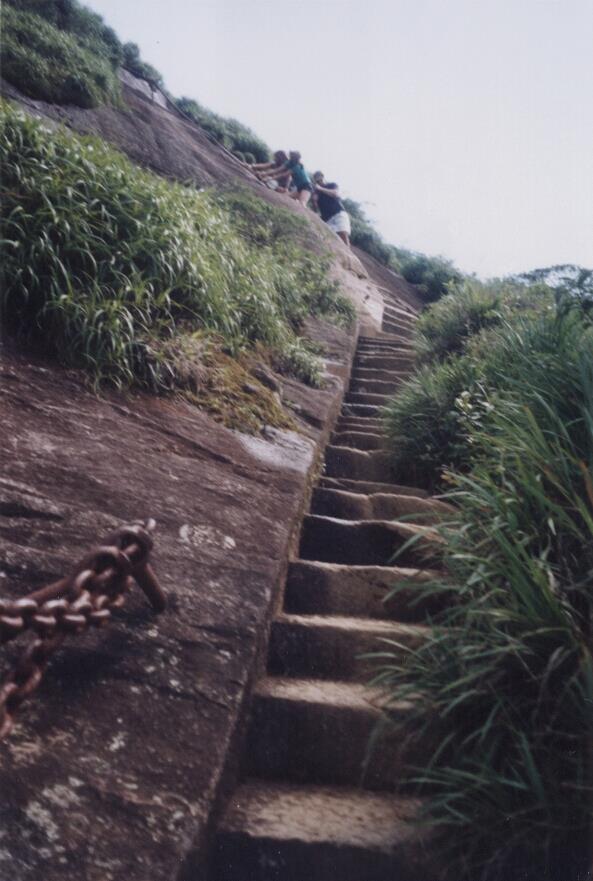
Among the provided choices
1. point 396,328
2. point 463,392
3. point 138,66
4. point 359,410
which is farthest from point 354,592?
point 138,66

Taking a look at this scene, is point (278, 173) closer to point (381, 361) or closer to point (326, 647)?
point (381, 361)

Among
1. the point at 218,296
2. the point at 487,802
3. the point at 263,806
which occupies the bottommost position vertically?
the point at 263,806

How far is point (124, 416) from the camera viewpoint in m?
2.97

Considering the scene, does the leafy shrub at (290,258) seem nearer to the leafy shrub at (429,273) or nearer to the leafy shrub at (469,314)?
the leafy shrub at (469,314)

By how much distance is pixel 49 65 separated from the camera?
28.0ft

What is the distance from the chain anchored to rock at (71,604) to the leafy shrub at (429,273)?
12.6m

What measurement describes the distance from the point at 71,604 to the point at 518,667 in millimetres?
1287

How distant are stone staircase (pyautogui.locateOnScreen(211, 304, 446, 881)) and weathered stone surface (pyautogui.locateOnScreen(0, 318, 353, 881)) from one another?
0.24m

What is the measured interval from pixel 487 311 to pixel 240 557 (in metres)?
4.35

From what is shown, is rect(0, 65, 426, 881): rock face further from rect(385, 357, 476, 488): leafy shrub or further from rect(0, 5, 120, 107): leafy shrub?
rect(0, 5, 120, 107): leafy shrub

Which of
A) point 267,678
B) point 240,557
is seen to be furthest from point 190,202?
point 267,678

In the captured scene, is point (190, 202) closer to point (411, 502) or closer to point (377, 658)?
point (411, 502)

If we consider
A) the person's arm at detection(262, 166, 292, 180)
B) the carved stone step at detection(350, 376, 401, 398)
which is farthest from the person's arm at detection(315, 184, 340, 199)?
the carved stone step at detection(350, 376, 401, 398)

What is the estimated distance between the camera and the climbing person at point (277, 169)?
42.0 ft
